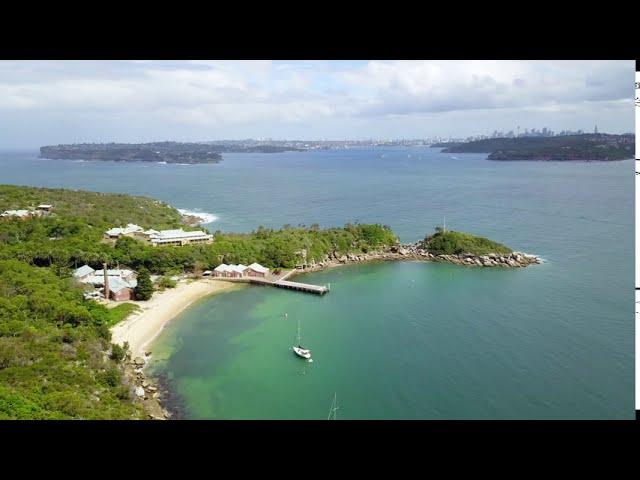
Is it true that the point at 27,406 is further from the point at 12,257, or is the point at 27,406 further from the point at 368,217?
the point at 368,217

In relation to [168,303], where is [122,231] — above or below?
above

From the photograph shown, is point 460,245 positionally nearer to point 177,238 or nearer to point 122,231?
point 177,238

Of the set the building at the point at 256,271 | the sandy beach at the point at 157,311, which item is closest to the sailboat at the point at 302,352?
the sandy beach at the point at 157,311

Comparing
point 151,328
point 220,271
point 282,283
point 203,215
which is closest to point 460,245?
point 282,283

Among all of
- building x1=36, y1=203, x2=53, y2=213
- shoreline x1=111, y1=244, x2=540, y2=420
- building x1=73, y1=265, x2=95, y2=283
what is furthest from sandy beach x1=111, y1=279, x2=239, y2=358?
building x1=36, y1=203, x2=53, y2=213

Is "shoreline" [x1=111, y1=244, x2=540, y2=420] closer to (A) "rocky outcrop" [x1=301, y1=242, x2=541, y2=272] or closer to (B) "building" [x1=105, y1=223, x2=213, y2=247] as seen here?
(A) "rocky outcrop" [x1=301, y1=242, x2=541, y2=272]

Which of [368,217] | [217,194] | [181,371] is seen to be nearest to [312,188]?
[217,194]
